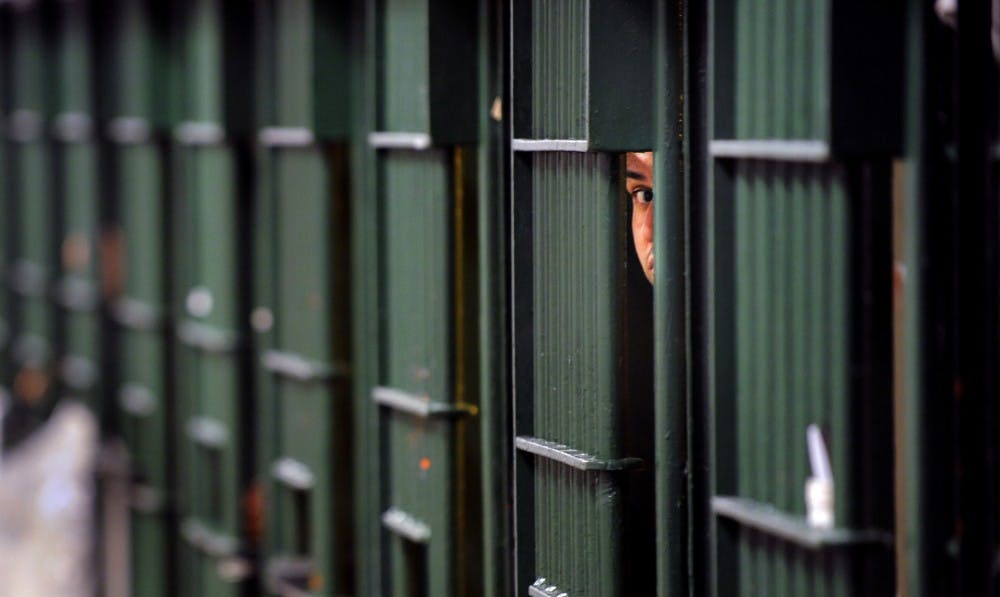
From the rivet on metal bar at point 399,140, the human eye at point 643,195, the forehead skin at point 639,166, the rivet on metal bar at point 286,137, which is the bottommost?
the human eye at point 643,195

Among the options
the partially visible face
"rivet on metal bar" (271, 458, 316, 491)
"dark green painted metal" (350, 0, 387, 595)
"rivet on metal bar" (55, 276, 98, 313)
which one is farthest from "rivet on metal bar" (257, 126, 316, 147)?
"rivet on metal bar" (55, 276, 98, 313)

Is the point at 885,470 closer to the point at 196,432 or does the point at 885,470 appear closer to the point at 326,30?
the point at 326,30

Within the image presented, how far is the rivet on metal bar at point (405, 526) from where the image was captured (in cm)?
711

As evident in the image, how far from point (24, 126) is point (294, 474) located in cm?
654

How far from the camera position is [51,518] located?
11.7 m

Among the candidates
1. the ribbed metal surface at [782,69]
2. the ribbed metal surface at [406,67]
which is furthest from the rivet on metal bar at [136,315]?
the ribbed metal surface at [782,69]

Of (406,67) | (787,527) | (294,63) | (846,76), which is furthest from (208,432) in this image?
(846,76)

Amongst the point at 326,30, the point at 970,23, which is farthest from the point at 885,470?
the point at 326,30

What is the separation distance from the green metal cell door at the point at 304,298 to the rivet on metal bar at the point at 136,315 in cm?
201

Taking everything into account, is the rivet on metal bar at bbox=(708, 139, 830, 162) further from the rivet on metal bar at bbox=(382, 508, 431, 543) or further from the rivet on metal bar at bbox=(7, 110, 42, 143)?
the rivet on metal bar at bbox=(7, 110, 42, 143)

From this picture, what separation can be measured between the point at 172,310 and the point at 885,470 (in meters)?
6.53

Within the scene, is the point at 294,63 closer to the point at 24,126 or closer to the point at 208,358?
the point at 208,358

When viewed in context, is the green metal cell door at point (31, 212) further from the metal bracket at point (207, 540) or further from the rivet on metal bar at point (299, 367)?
the rivet on metal bar at point (299, 367)

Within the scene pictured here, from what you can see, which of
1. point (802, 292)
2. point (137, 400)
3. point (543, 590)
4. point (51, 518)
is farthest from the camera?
point (51, 518)
